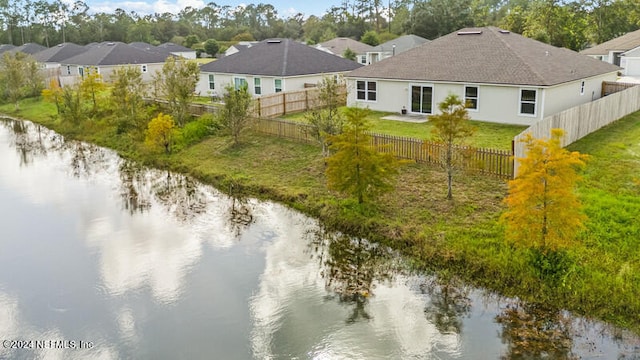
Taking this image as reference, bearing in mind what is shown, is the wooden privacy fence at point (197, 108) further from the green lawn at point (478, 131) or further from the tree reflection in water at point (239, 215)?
the tree reflection in water at point (239, 215)

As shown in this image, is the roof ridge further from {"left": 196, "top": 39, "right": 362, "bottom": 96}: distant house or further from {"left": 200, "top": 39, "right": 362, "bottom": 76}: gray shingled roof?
{"left": 200, "top": 39, "right": 362, "bottom": 76}: gray shingled roof

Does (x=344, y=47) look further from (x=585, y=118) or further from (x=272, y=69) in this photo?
(x=585, y=118)

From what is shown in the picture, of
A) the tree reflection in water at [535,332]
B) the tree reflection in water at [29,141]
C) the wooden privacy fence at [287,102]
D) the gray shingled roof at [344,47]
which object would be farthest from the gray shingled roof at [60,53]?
the tree reflection in water at [535,332]

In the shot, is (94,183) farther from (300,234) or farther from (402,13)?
(402,13)

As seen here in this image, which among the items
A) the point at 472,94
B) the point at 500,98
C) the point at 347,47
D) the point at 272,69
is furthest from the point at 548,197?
the point at 347,47

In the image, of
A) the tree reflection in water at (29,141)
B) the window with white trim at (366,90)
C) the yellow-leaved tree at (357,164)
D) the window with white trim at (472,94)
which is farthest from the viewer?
the window with white trim at (366,90)

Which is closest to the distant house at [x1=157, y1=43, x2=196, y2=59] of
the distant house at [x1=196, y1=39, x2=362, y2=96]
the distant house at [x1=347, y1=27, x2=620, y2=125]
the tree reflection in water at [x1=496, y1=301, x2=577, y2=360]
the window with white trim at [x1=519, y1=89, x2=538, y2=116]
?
the distant house at [x1=196, y1=39, x2=362, y2=96]

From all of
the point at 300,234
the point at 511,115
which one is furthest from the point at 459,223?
the point at 511,115
